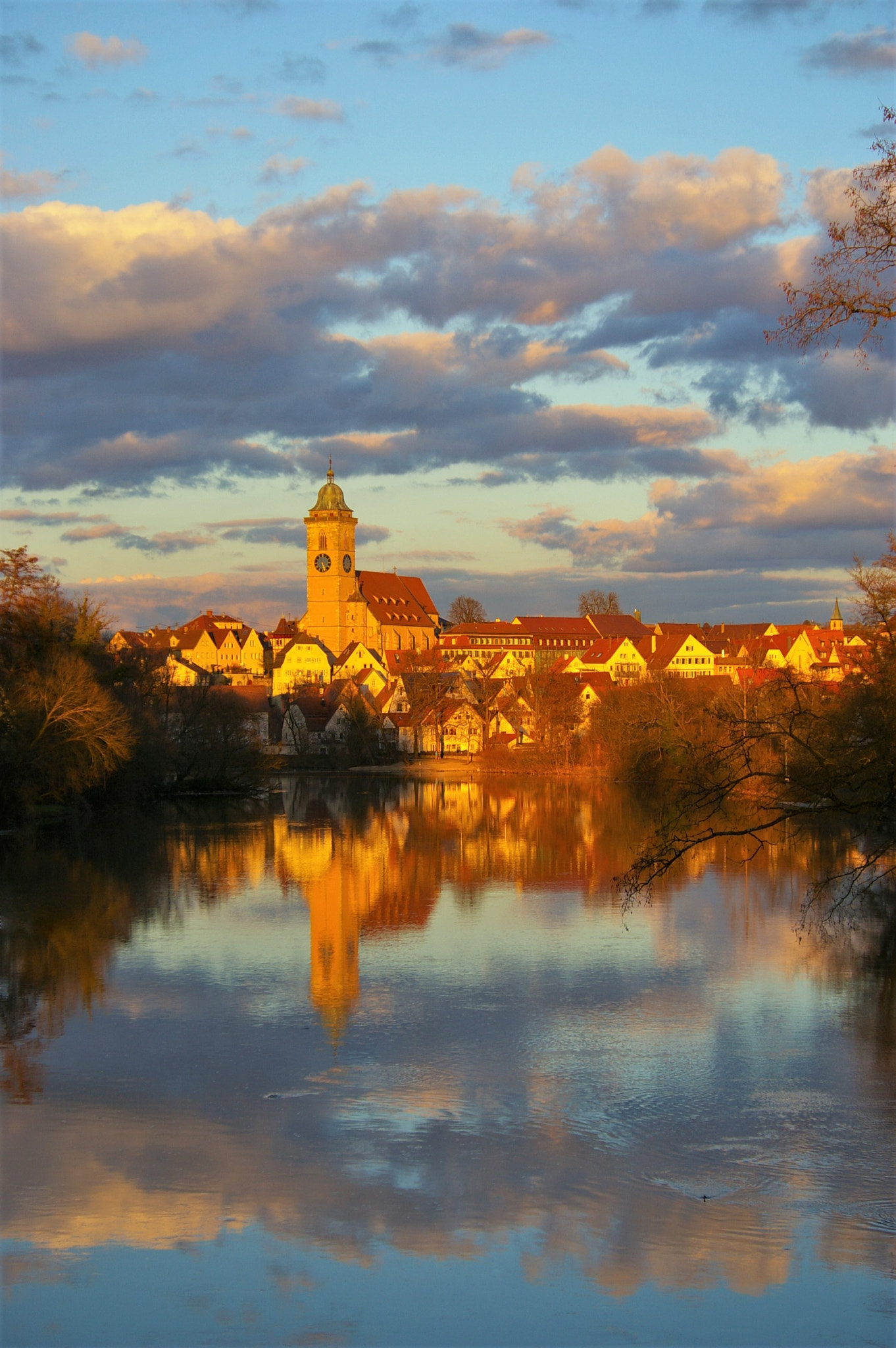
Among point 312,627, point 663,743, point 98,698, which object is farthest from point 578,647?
point 98,698

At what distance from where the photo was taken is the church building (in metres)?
149

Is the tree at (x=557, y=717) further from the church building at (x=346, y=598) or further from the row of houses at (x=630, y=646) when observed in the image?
the church building at (x=346, y=598)

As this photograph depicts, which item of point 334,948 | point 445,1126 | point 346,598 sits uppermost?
point 346,598

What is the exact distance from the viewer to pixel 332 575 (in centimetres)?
15225

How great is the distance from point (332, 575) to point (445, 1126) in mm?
142179

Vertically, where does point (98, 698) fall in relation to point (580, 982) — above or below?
above

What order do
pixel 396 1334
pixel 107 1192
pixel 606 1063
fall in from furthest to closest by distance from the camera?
pixel 606 1063
pixel 107 1192
pixel 396 1334

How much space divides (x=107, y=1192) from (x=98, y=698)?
28166mm

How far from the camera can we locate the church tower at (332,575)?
493 ft

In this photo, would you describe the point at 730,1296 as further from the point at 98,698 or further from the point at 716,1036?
the point at 98,698

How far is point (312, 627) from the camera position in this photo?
152 metres

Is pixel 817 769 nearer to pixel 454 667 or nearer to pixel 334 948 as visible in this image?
pixel 334 948

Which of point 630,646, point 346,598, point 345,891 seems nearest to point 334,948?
point 345,891

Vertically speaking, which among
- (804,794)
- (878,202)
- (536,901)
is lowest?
(536,901)
